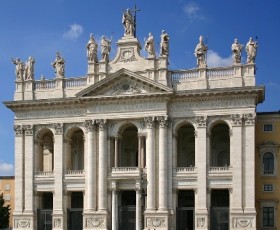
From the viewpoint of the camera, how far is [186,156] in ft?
209

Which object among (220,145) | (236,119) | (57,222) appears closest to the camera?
(236,119)

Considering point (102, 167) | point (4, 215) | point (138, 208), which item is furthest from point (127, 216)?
point (4, 215)

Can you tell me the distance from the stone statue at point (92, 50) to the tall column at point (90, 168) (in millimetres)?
6208

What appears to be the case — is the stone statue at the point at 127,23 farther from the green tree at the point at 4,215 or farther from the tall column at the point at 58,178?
the green tree at the point at 4,215

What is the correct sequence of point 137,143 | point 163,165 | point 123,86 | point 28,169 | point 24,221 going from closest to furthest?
point 163,165 < point 123,86 < point 24,221 < point 28,169 < point 137,143

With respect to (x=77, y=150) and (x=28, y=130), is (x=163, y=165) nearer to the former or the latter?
(x=77, y=150)

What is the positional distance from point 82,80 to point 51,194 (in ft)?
38.9

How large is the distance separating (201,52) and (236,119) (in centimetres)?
706

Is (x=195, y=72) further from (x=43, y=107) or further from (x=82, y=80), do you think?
(x=43, y=107)

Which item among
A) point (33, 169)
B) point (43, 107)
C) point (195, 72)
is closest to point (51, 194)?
point (33, 169)

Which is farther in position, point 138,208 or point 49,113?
point 49,113

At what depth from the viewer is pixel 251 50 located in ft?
194

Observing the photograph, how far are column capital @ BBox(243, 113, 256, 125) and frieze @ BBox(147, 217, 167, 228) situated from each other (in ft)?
37.1

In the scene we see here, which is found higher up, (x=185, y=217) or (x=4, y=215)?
(x=185, y=217)
